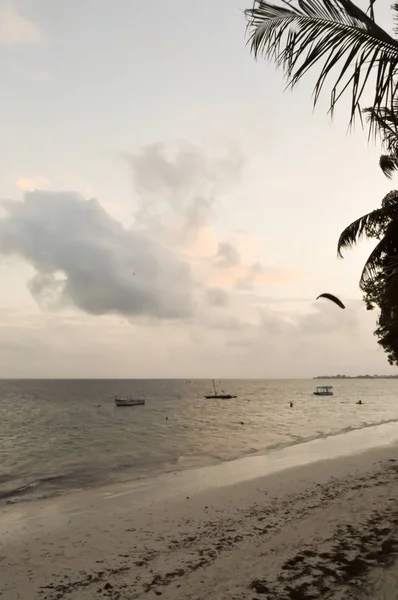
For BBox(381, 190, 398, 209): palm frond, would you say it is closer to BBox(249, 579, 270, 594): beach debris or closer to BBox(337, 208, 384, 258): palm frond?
BBox(337, 208, 384, 258): palm frond

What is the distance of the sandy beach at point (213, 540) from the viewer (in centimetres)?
830

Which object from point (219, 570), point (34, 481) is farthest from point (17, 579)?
point (34, 481)

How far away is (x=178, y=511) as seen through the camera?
48.8 ft

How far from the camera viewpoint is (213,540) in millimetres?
11250

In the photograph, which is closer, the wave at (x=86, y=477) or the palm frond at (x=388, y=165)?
the palm frond at (x=388, y=165)

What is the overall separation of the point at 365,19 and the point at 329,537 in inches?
419

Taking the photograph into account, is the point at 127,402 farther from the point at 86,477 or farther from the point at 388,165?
the point at 388,165

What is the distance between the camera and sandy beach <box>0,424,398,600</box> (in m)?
8.30

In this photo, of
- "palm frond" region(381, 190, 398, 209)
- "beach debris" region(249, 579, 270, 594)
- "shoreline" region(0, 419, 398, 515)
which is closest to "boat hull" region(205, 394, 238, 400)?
"shoreline" region(0, 419, 398, 515)

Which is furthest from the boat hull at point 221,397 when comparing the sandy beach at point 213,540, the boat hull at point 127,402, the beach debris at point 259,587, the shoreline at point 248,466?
the beach debris at point 259,587

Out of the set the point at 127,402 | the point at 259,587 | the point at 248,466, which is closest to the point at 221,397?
the point at 127,402

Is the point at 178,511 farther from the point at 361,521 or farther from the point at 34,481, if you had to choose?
the point at 34,481

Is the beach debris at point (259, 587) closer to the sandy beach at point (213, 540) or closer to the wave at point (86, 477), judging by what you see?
the sandy beach at point (213, 540)

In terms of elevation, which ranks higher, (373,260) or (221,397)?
(373,260)
